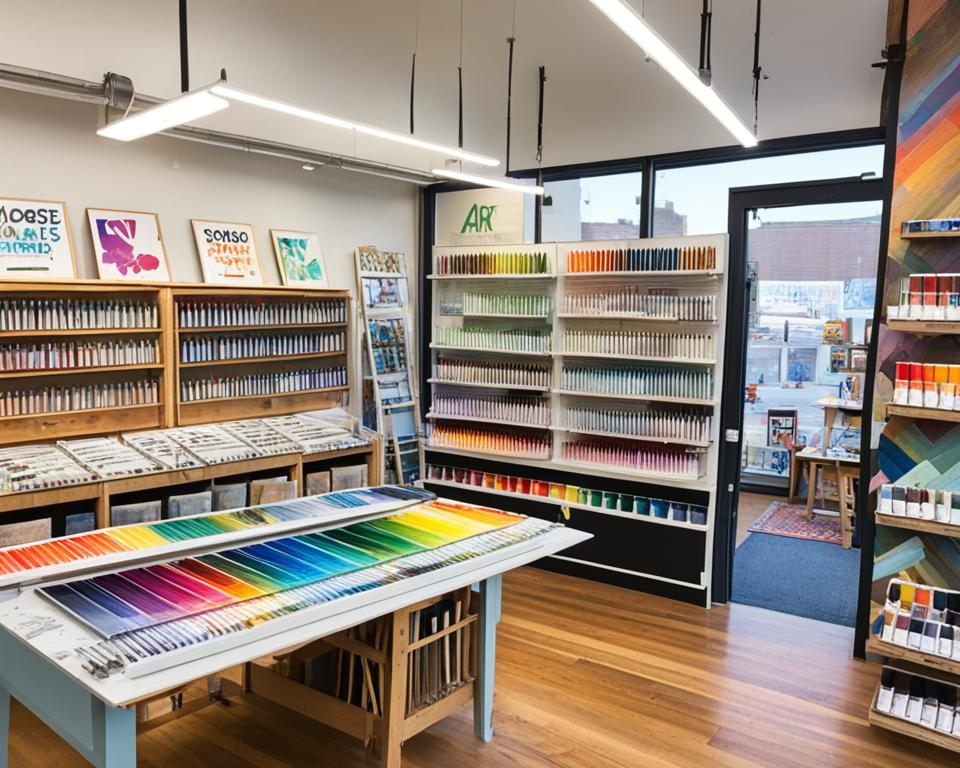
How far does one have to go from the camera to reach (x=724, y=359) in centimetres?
546

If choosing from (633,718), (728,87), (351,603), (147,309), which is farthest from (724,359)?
(147,309)

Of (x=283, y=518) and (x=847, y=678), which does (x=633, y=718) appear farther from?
(x=283, y=518)

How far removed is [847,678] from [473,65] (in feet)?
16.9

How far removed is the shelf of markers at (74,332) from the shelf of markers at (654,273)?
10.1 feet

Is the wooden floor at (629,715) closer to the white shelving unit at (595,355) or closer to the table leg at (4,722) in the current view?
the table leg at (4,722)

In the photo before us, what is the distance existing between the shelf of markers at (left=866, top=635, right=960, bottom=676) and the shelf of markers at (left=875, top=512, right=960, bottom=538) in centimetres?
61

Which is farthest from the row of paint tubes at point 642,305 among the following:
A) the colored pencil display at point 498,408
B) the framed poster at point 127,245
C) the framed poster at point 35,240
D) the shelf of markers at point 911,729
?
the framed poster at point 35,240

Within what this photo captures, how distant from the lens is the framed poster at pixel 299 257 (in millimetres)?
5957

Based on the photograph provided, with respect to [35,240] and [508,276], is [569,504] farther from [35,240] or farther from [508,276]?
[35,240]

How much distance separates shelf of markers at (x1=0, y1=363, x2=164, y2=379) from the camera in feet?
14.5

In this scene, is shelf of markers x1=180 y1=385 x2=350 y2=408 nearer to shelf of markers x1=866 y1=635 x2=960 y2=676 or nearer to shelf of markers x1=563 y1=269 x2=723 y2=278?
shelf of markers x1=563 y1=269 x2=723 y2=278

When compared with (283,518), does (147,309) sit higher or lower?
higher

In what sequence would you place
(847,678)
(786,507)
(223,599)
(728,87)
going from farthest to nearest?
(786,507) → (728,87) → (847,678) → (223,599)

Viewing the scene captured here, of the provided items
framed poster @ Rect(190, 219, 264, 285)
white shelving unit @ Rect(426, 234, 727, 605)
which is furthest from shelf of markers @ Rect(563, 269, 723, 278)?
framed poster @ Rect(190, 219, 264, 285)
